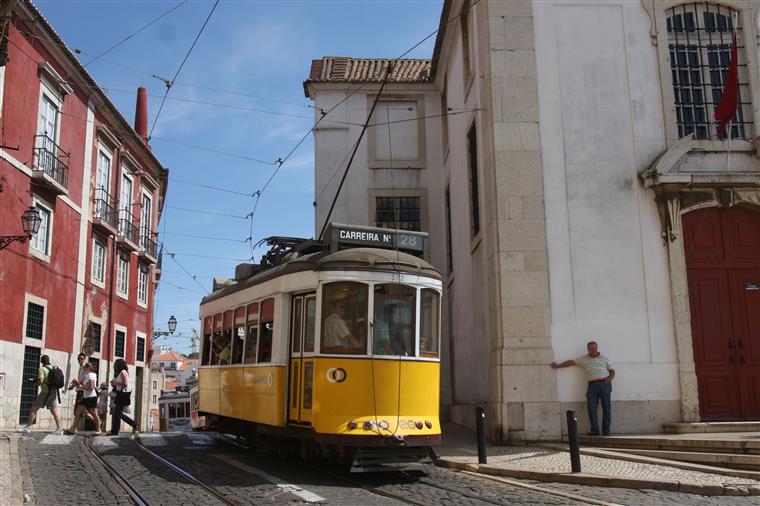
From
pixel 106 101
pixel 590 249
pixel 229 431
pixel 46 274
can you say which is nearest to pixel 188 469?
pixel 229 431

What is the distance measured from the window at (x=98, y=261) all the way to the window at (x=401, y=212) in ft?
30.0

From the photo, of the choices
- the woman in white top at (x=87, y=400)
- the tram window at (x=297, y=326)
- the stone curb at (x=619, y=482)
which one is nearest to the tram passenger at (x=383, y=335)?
the tram window at (x=297, y=326)

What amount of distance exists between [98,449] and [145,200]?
19.0 m

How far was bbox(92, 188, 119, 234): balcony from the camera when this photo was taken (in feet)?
76.6

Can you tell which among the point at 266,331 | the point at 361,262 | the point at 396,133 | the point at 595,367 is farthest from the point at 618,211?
the point at 396,133

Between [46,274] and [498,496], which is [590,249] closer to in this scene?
[498,496]

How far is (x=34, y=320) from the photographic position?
19.2 meters

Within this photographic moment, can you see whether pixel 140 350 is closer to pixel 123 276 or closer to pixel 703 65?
pixel 123 276

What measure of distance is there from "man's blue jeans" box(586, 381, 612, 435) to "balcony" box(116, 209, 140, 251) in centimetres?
1812

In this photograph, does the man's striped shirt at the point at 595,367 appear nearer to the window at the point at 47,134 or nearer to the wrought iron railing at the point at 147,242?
the window at the point at 47,134

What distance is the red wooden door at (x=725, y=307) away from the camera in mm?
13023

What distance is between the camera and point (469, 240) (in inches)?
659

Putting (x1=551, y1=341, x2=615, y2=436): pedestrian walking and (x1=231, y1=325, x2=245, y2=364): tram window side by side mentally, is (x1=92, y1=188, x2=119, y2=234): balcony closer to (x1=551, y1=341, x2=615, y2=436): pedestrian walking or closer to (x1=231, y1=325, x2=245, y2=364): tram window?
(x1=231, y1=325, x2=245, y2=364): tram window

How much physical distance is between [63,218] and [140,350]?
9473 mm
